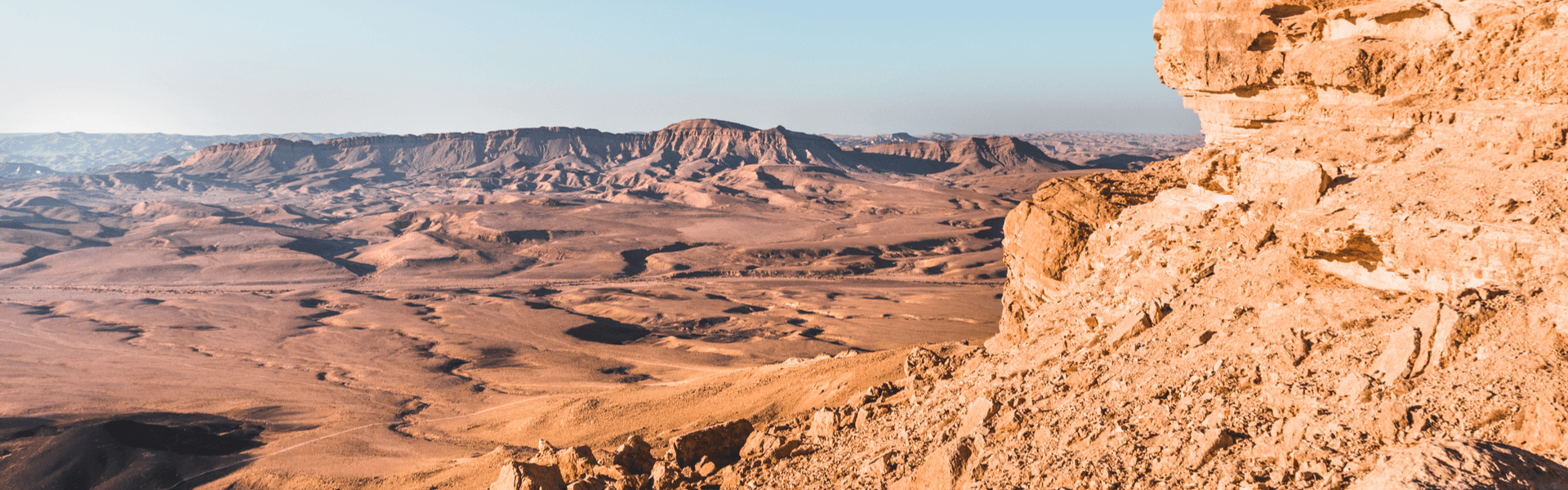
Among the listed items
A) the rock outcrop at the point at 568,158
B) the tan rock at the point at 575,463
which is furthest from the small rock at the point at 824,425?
the rock outcrop at the point at 568,158

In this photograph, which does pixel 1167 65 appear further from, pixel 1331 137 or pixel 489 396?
pixel 489 396

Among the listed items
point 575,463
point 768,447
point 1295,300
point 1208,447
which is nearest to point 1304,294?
point 1295,300

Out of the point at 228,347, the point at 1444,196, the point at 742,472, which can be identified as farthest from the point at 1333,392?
the point at 228,347

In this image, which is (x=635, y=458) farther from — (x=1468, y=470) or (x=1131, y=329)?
(x=1468, y=470)

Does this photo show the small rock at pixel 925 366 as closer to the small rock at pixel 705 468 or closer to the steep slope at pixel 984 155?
the small rock at pixel 705 468

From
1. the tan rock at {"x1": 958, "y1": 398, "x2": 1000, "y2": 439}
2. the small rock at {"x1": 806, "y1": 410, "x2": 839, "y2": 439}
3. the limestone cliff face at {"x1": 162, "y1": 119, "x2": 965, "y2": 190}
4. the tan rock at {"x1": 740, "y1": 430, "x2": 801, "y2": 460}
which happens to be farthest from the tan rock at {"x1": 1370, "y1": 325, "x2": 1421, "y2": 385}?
the limestone cliff face at {"x1": 162, "y1": 119, "x2": 965, "y2": 190}
